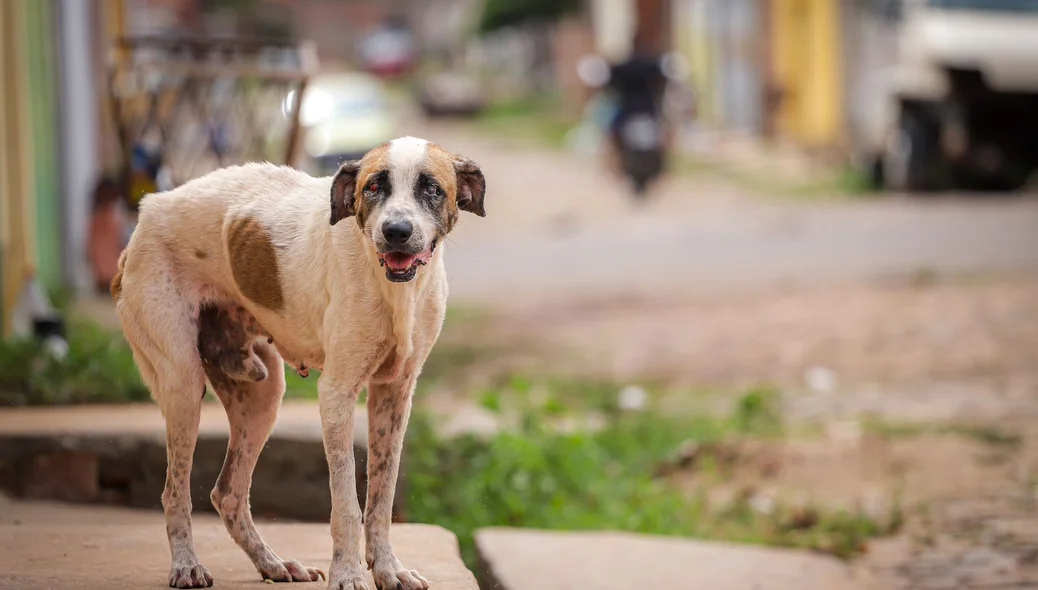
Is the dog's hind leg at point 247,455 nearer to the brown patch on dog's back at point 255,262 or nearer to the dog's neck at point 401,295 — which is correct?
the brown patch on dog's back at point 255,262

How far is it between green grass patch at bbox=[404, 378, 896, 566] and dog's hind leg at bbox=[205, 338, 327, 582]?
61.8 inches

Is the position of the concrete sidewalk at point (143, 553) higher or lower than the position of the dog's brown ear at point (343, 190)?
lower

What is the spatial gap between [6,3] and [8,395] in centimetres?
331

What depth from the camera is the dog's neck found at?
3672 millimetres

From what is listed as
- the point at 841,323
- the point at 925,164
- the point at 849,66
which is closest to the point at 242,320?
the point at 841,323

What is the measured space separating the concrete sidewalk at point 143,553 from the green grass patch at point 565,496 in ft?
3.48

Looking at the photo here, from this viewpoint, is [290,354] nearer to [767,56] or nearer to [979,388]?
[979,388]

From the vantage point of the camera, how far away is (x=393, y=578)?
3.82m

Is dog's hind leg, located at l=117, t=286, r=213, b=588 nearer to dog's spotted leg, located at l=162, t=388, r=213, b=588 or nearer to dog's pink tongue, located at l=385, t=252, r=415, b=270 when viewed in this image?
dog's spotted leg, located at l=162, t=388, r=213, b=588

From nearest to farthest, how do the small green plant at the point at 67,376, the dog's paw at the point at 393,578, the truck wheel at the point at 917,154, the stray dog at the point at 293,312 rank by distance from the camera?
1. the stray dog at the point at 293,312
2. the dog's paw at the point at 393,578
3. the small green plant at the point at 67,376
4. the truck wheel at the point at 917,154

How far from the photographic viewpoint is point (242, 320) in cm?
414

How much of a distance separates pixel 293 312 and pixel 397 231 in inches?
24.7

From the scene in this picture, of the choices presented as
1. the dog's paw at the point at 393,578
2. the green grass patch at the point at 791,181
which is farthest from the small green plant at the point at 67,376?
the green grass patch at the point at 791,181

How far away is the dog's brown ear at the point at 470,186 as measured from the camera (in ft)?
12.1
